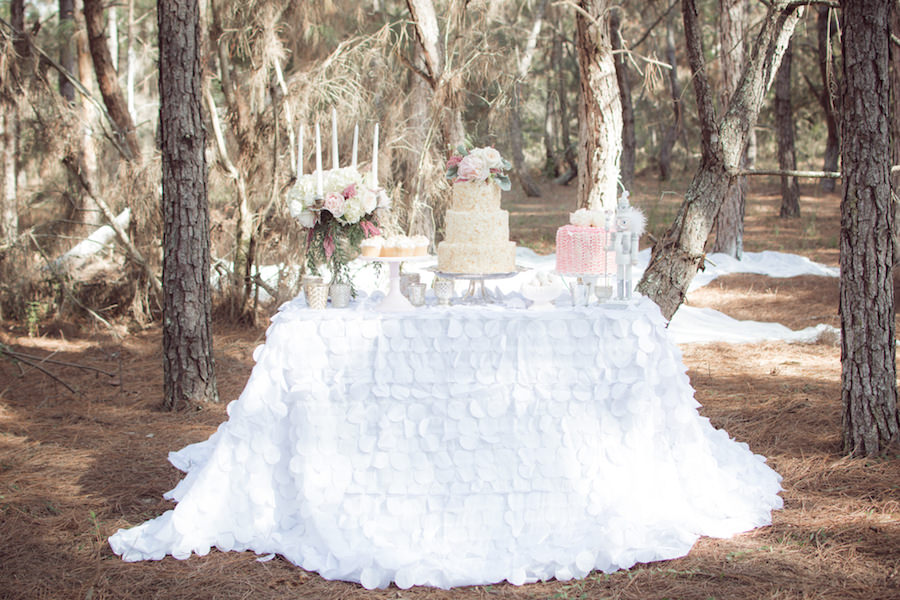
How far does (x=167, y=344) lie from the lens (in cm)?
506

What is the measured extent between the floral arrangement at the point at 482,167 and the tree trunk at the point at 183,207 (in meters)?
2.17

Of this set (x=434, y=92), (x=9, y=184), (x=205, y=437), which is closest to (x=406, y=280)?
(x=205, y=437)

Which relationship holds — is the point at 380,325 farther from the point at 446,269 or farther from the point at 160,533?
the point at 160,533

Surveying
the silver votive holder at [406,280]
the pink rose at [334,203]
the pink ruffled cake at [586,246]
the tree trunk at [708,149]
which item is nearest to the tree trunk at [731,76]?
the tree trunk at [708,149]

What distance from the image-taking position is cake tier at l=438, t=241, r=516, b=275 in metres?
3.50

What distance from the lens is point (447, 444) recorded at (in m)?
3.14

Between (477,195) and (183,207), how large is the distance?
90.0 inches

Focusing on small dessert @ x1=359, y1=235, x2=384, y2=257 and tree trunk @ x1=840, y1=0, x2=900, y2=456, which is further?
tree trunk @ x1=840, y1=0, x2=900, y2=456

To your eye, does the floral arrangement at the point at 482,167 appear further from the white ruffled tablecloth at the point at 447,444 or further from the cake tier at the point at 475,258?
the white ruffled tablecloth at the point at 447,444

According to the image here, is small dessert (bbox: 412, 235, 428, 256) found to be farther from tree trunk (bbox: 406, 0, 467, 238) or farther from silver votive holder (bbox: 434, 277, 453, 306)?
tree trunk (bbox: 406, 0, 467, 238)

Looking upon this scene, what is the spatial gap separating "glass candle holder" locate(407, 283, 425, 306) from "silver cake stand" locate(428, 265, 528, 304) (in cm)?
12

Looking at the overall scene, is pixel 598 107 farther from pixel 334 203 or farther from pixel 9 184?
pixel 9 184

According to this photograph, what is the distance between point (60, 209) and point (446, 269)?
6208 millimetres

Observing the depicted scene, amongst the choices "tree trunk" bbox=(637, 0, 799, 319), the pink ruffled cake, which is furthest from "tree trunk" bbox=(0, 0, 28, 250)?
"tree trunk" bbox=(637, 0, 799, 319)
